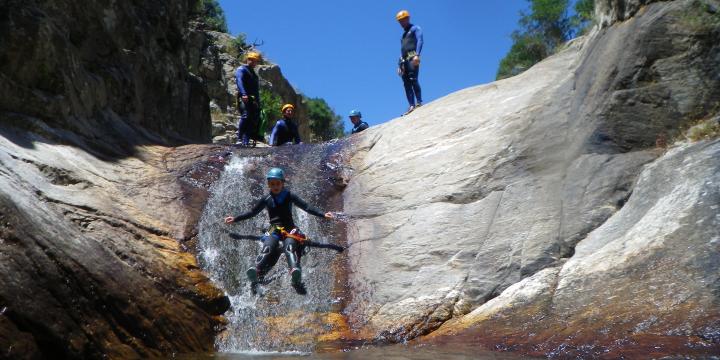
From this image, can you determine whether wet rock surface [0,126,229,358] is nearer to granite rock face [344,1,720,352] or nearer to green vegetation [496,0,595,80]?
granite rock face [344,1,720,352]

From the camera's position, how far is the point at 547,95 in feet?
36.2

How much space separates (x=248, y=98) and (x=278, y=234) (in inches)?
230

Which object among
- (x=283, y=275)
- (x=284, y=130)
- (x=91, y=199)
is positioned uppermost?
(x=284, y=130)

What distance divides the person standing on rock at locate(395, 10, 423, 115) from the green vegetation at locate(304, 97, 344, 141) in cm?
3576

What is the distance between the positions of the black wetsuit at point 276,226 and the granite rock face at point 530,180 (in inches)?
35.7

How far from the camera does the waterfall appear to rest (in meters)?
8.41

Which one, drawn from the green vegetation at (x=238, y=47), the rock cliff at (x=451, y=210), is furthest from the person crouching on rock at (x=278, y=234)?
the green vegetation at (x=238, y=47)

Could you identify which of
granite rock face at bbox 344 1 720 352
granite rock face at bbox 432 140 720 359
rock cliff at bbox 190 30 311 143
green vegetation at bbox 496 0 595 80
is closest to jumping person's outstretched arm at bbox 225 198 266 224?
granite rock face at bbox 344 1 720 352

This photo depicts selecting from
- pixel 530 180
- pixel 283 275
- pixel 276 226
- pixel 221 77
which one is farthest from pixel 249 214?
pixel 221 77

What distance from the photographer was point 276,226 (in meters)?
9.99

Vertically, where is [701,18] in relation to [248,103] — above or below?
below

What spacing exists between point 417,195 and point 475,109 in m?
2.54

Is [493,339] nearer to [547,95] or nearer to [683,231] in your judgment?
[683,231]

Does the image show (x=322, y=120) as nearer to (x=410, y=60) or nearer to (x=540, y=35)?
(x=540, y=35)
